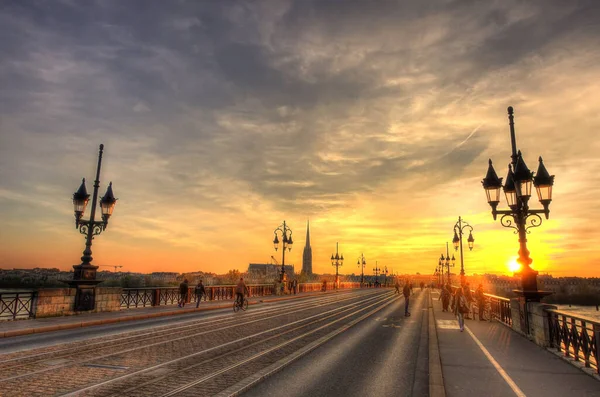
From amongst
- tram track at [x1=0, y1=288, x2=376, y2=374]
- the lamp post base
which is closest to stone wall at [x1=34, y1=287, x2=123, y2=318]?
the lamp post base

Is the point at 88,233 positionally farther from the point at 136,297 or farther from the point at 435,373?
the point at 435,373

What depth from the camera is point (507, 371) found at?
7867 millimetres

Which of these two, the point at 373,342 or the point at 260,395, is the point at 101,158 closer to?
the point at 373,342

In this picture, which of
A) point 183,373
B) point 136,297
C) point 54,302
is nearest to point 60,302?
point 54,302

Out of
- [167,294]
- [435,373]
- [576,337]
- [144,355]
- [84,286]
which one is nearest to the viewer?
[435,373]

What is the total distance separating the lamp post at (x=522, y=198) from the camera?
11.8 m

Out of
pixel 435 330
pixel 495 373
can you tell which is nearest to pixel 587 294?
pixel 435 330

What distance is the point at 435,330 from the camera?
47.8 feet

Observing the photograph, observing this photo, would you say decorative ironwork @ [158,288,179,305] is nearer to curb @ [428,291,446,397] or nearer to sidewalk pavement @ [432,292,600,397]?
curb @ [428,291,446,397]

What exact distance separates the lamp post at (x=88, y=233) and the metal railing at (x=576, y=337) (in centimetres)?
1831

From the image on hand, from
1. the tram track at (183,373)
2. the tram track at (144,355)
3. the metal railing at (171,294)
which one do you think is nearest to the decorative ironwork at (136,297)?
the metal railing at (171,294)

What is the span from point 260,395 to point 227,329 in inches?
340

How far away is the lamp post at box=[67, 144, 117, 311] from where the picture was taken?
→ 18.1 m

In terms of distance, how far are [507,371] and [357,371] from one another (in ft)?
10.1
